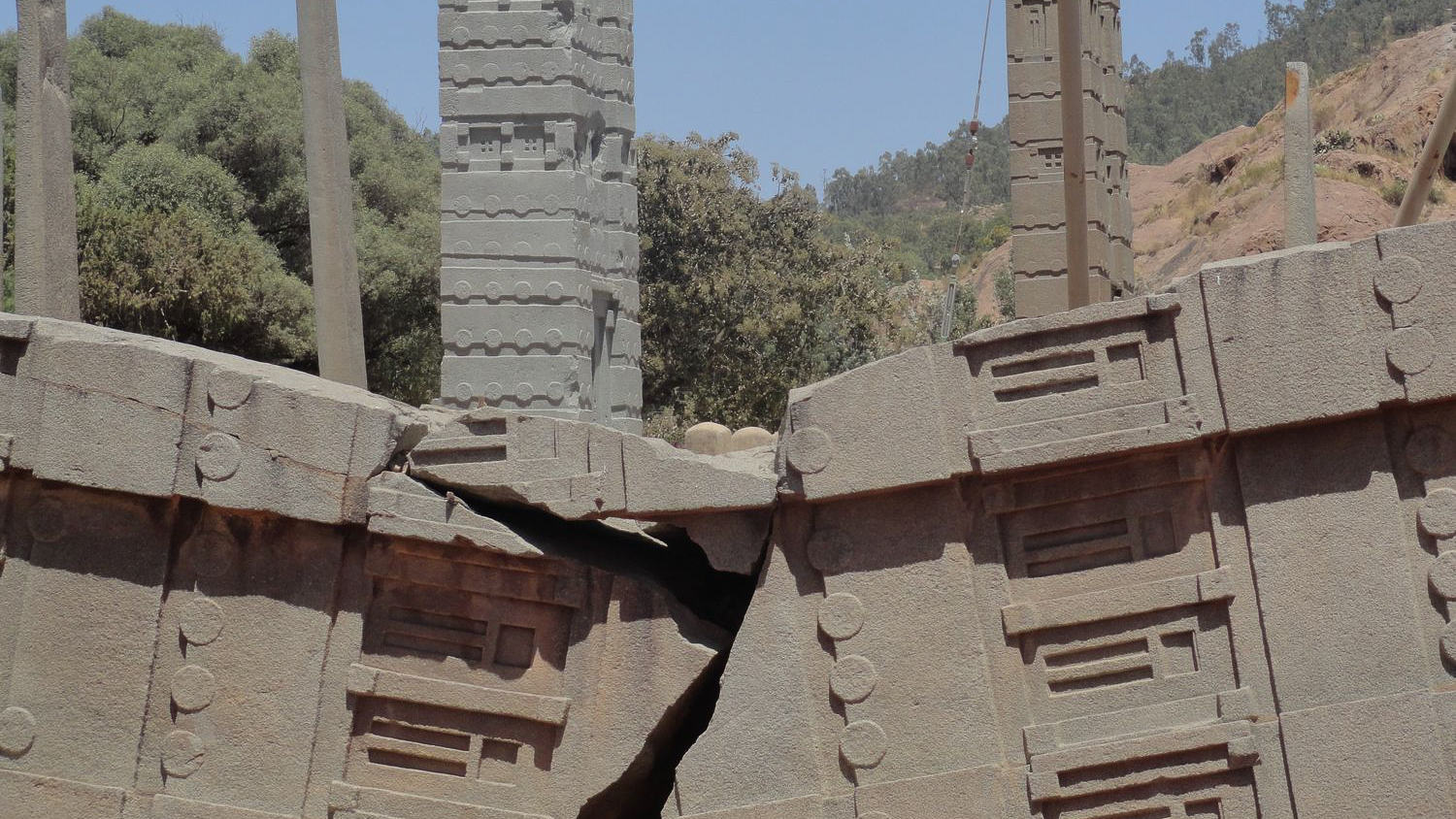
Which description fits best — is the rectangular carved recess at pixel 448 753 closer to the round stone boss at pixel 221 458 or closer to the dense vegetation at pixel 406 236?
the round stone boss at pixel 221 458

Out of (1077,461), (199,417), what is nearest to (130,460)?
(199,417)

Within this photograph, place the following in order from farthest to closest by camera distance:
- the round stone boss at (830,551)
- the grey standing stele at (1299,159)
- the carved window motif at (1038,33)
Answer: the carved window motif at (1038,33)
the grey standing stele at (1299,159)
the round stone boss at (830,551)

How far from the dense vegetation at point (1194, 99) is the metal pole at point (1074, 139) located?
4073 centimetres

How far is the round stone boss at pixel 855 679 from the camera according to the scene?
18.2ft

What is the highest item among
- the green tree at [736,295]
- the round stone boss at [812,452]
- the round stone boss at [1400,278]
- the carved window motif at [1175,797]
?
the green tree at [736,295]

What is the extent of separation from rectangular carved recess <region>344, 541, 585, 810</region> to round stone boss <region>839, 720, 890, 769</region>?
3.61ft

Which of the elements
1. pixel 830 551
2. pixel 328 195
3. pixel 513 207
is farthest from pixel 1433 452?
pixel 513 207

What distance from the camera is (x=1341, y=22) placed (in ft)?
179

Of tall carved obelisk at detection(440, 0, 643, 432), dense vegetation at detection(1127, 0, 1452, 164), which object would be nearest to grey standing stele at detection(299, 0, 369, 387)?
tall carved obelisk at detection(440, 0, 643, 432)

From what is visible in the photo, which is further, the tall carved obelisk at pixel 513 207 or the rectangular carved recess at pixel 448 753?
the tall carved obelisk at pixel 513 207

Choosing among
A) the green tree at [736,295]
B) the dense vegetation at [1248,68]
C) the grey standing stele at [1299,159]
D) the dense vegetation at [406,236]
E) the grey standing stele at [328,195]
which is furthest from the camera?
the dense vegetation at [1248,68]

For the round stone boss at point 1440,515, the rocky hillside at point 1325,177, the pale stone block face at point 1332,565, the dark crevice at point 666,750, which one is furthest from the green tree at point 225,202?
the round stone boss at point 1440,515

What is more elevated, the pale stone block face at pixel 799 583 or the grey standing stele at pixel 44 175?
the grey standing stele at pixel 44 175

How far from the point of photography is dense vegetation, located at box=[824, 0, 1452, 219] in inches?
2009
